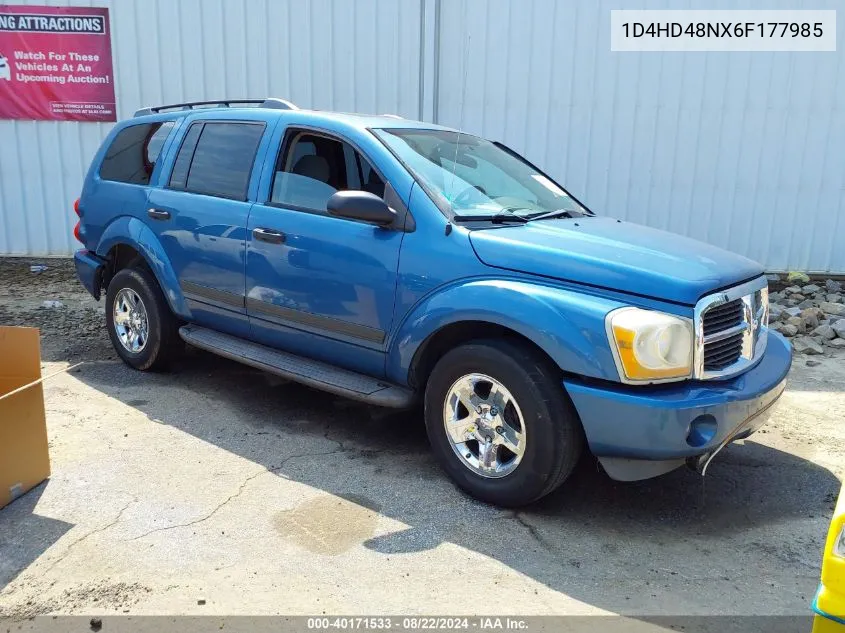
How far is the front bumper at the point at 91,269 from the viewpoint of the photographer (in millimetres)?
5453

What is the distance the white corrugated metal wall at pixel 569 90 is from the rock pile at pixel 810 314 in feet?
1.65

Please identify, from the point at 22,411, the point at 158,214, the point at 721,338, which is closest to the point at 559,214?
the point at 721,338

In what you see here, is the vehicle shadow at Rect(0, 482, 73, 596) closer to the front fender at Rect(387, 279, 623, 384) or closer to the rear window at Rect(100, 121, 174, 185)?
the front fender at Rect(387, 279, 623, 384)

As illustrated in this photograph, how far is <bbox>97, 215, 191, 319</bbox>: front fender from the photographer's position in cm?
484

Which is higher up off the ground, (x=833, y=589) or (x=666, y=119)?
(x=666, y=119)

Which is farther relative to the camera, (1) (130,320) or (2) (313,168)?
(1) (130,320)

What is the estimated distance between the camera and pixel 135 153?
5273 millimetres

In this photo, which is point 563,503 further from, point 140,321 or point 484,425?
point 140,321

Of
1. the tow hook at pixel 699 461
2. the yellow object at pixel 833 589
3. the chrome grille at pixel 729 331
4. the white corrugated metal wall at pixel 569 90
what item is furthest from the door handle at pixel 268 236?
the white corrugated metal wall at pixel 569 90

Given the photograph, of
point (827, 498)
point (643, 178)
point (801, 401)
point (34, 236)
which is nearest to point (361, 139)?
point (827, 498)

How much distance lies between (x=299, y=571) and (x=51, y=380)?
10.5 ft

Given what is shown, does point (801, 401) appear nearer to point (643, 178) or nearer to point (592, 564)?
point (592, 564)

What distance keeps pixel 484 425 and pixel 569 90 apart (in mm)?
6033

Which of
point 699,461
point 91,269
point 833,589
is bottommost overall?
point 699,461
